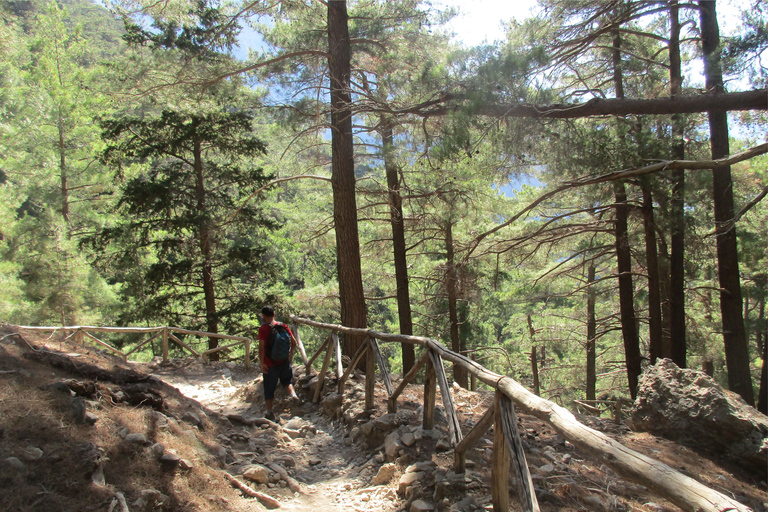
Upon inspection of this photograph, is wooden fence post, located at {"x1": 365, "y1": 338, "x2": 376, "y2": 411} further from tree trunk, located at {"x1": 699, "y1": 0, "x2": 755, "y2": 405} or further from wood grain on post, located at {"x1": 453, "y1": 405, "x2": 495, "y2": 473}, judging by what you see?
tree trunk, located at {"x1": 699, "y1": 0, "x2": 755, "y2": 405}

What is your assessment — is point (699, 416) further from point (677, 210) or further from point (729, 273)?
point (729, 273)

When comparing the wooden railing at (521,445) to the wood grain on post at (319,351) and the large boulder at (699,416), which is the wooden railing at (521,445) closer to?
the wood grain on post at (319,351)

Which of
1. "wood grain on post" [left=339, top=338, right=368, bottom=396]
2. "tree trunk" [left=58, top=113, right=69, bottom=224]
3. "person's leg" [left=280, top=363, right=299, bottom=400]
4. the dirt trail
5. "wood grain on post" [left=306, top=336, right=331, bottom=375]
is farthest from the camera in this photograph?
"tree trunk" [left=58, top=113, right=69, bottom=224]

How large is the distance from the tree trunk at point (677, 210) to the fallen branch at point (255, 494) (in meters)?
7.04

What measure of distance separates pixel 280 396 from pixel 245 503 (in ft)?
10.5

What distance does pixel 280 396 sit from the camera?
658 cm

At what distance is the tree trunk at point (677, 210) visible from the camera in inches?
277

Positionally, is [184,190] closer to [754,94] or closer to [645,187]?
[645,187]

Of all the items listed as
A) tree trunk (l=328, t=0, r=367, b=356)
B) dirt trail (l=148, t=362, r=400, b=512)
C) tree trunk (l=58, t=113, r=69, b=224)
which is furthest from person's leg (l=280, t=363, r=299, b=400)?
tree trunk (l=58, t=113, r=69, b=224)

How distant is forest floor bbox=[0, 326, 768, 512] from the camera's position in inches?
107

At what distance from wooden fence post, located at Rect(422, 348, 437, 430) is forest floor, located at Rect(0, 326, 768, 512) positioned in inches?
5.9

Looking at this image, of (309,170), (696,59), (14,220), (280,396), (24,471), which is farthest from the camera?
(14,220)

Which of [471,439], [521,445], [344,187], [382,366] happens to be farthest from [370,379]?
[344,187]

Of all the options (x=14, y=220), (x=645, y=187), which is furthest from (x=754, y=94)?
(x=14, y=220)
